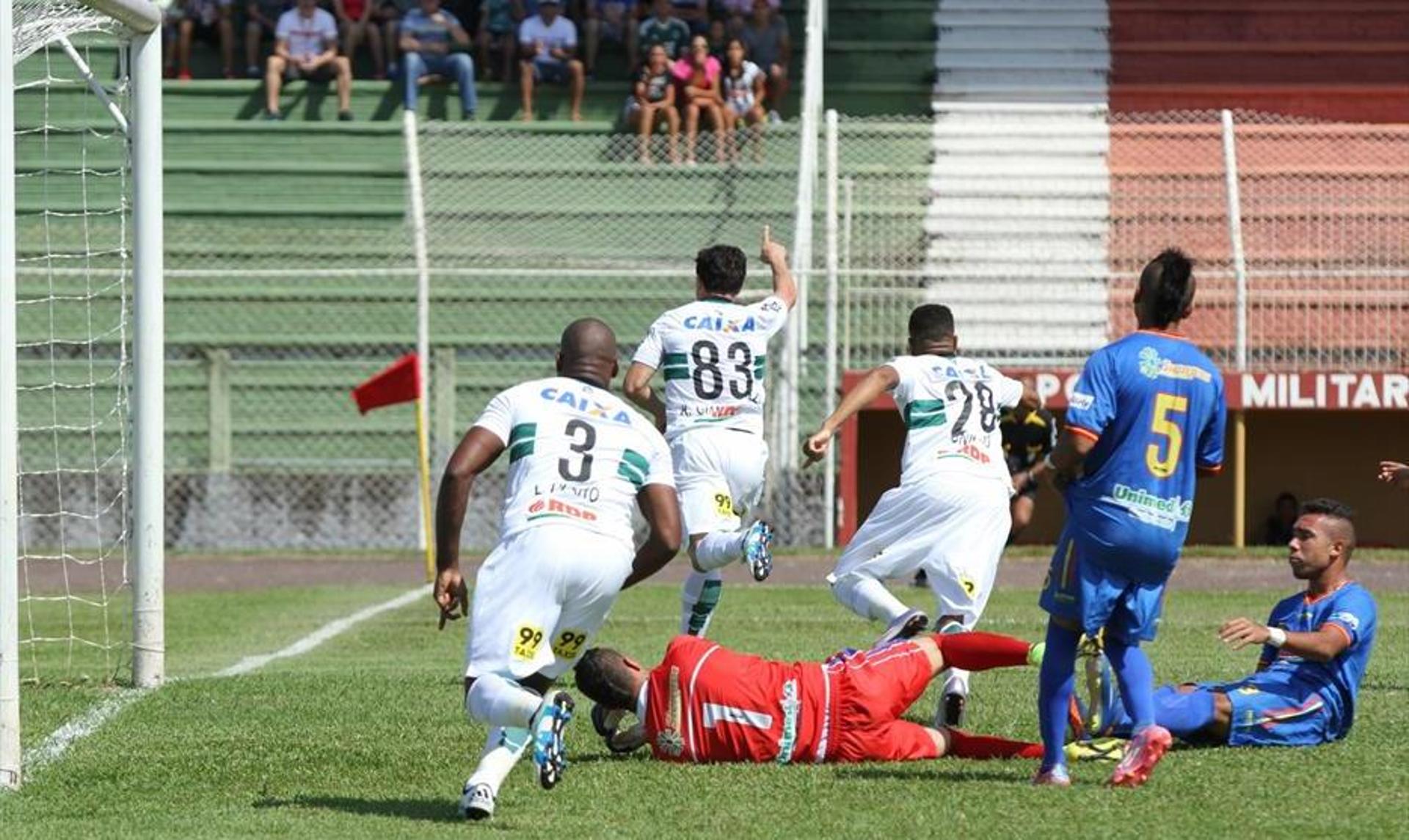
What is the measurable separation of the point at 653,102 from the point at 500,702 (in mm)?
18631

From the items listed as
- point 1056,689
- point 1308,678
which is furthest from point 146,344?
point 1308,678

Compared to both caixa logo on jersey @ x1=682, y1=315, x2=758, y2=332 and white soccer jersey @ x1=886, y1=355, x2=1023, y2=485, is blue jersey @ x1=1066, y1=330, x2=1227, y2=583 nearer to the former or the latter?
white soccer jersey @ x1=886, y1=355, x2=1023, y2=485

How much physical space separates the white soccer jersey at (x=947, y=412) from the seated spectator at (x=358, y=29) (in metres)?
17.7

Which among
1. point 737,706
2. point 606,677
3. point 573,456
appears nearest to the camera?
point 573,456

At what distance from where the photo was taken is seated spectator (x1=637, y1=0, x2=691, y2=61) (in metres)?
26.2

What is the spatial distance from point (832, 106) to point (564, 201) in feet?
12.4

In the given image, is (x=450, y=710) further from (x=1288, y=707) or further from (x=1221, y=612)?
(x=1221, y=612)

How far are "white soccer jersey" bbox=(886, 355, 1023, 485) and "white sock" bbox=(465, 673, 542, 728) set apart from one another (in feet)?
11.5

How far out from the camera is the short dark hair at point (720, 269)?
11.5 m

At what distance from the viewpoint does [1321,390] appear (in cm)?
2159

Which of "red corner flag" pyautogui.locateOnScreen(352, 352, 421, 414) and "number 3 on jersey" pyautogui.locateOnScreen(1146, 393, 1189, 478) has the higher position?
"number 3 on jersey" pyautogui.locateOnScreen(1146, 393, 1189, 478)

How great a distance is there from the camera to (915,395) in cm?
1053

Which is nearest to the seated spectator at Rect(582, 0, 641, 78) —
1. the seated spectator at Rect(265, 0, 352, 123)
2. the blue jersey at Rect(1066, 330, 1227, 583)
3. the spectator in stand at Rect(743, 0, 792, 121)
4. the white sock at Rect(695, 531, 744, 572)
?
the spectator in stand at Rect(743, 0, 792, 121)

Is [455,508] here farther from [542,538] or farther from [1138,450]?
[1138,450]
